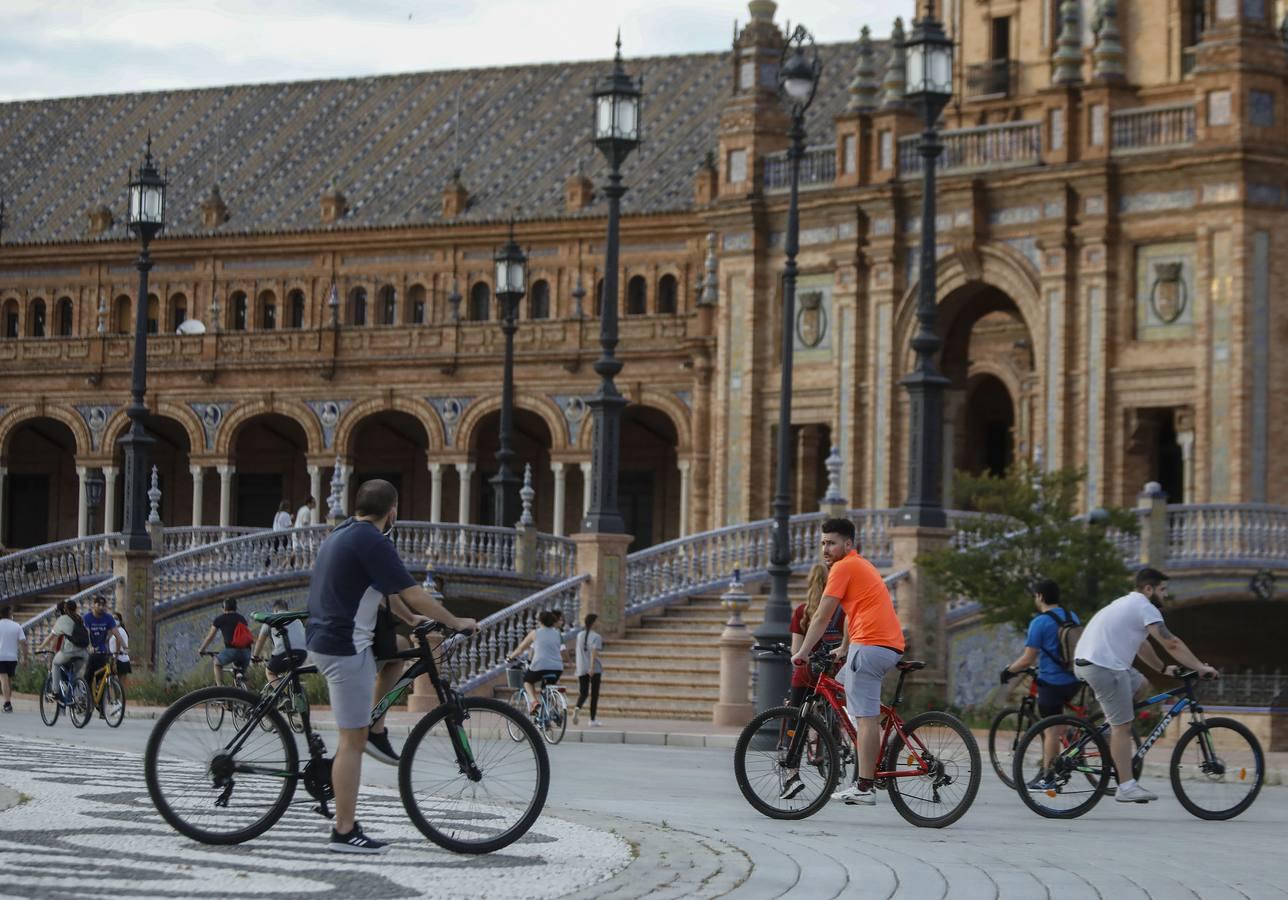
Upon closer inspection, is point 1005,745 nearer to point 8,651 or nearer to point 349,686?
point 8,651

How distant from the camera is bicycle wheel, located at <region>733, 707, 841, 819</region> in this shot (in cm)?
1523

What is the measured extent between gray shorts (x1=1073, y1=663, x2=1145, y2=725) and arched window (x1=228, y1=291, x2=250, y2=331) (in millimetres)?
51161

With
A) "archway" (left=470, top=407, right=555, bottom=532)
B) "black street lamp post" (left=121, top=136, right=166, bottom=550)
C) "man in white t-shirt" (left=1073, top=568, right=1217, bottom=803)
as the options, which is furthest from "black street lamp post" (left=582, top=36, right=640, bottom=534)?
"archway" (left=470, top=407, right=555, bottom=532)

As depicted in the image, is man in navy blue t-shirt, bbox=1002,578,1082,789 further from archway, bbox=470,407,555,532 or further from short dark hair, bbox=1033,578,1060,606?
archway, bbox=470,407,555,532

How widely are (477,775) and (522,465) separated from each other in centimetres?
5143

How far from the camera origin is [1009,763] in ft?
69.1

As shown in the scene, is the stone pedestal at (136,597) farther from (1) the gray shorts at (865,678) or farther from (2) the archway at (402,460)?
(2) the archway at (402,460)

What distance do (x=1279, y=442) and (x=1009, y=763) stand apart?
76.6ft

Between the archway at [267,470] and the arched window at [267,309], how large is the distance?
253 centimetres

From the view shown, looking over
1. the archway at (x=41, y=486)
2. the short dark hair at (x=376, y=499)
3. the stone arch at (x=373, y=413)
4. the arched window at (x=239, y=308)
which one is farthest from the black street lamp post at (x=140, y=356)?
the archway at (x=41, y=486)

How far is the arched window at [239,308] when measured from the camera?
6606 centimetres

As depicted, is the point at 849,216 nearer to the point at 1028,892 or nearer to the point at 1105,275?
the point at 1105,275

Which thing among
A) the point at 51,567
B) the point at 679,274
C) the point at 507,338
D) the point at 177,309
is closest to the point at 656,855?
the point at 507,338

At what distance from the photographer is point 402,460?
64.9 metres
